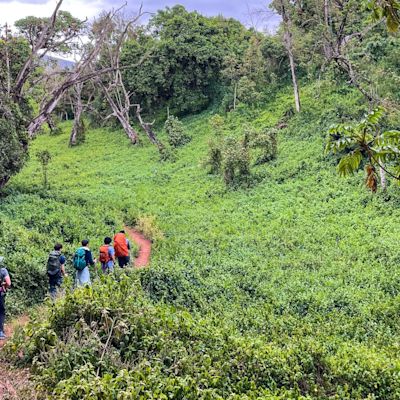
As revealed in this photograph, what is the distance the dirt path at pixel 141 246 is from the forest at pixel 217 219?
0.38 metres

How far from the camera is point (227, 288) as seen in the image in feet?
36.7

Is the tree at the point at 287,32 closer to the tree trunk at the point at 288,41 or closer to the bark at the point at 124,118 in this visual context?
the tree trunk at the point at 288,41

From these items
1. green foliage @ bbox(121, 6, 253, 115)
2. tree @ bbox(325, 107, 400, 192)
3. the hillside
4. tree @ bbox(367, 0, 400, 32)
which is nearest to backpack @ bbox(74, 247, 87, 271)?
the hillside

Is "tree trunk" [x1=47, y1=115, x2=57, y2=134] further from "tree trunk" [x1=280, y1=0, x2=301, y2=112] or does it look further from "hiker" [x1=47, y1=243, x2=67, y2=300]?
"tree trunk" [x1=280, y1=0, x2=301, y2=112]

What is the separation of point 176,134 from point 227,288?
69.8 ft

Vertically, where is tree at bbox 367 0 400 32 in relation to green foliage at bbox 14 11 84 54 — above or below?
below

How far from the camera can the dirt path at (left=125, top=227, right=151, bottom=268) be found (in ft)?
46.8

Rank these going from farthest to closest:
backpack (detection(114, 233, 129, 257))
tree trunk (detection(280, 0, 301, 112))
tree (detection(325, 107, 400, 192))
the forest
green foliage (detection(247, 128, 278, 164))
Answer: tree trunk (detection(280, 0, 301, 112))
green foliage (detection(247, 128, 278, 164))
backpack (detection(114, 233, 129, 257))
the forest
tree (detection(325, 107, 400, 192))

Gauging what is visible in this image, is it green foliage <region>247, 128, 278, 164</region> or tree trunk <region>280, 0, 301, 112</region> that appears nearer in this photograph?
green foliage <region>247, 128, 278, 164</region>

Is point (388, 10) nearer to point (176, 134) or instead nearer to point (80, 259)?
point (80, 259)

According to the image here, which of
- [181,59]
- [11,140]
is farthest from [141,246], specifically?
[181,59]

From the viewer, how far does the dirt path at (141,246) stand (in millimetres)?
14266

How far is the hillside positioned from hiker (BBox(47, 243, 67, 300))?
776 millimetres

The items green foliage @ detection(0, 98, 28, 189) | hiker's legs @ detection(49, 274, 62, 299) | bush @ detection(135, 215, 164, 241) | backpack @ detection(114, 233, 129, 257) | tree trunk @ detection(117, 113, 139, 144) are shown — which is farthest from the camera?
tree trunk @ detection(117, 113, 139, 144)
